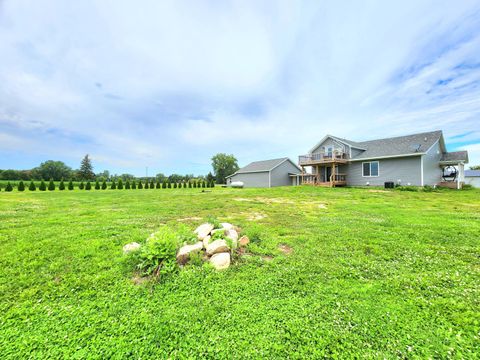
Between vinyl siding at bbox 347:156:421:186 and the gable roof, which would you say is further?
the gable roof

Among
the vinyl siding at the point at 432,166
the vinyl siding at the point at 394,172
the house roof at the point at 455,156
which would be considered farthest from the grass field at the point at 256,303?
the house roof at the point at 455,156

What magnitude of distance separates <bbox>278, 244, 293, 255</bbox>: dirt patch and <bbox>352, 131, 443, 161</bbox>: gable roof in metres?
18.3

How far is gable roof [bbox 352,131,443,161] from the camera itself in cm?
1653

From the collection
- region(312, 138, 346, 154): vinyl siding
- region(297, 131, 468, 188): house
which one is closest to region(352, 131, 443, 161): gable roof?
region(297, 131, 468, 188): house

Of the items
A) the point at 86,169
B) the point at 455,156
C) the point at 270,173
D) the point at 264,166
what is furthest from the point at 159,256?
the point at 86,169

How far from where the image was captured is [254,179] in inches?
1169

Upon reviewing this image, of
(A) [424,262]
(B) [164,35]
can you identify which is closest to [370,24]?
(B) [164,35]

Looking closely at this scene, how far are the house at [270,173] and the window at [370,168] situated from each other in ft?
36.4

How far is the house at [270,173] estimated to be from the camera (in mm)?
27438

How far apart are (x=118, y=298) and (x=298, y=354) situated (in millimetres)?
2217

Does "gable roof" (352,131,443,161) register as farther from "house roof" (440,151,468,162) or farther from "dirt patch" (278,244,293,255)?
"dirt patch" (278,244,293,255)

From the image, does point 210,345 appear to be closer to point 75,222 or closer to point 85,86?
point 75,222

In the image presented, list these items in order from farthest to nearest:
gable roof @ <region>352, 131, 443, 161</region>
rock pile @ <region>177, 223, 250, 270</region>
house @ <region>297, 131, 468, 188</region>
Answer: gable roof @ <region>352, 131, 443, 161</region> → house @ <region>297, 131, 468, 188</region> → rock pile @ <region>177, 223, 250, 270</region>

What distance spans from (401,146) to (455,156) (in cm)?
509
